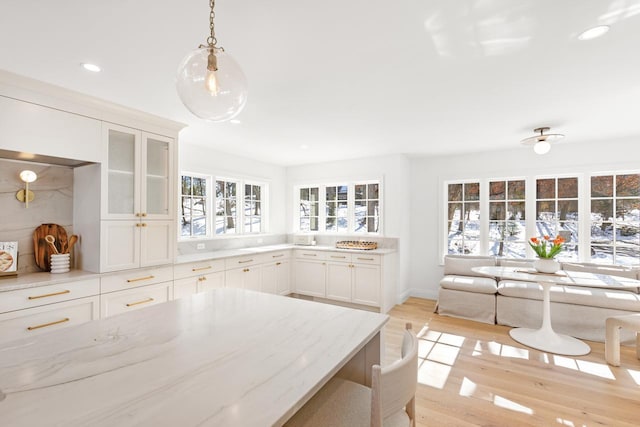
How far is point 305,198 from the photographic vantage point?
18.4ft

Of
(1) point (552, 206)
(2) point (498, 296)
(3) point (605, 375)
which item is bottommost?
(3) point (605, 375)

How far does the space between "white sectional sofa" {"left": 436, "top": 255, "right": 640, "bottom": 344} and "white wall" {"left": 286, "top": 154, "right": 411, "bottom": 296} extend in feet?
2.41

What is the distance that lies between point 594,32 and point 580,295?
3.05m

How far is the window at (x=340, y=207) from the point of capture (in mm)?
4992

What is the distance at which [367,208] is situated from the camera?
5039mm

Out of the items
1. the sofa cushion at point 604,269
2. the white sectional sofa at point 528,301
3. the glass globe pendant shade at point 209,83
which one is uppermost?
the glass globe pendant shade at point 209,83

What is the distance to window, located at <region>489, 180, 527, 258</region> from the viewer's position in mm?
4465

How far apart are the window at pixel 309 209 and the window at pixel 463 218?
229cm

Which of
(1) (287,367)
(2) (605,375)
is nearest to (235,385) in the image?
(1) (287,367)

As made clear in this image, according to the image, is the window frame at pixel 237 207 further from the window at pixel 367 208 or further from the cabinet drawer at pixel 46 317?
the window at pixel 367 208

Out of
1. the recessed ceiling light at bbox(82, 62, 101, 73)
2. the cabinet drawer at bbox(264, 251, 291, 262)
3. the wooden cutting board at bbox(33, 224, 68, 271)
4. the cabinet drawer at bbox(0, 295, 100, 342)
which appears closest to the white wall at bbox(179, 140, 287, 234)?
the cabinet drawer at bbox(264, 251, 291, 262)

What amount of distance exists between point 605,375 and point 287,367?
3200 millimetres

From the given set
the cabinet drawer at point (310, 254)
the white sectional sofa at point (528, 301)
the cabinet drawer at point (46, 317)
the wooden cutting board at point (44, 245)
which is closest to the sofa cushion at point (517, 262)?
the white sectional sofa at point (528, 301)

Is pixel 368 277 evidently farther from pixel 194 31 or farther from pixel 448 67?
pixel 194 31
